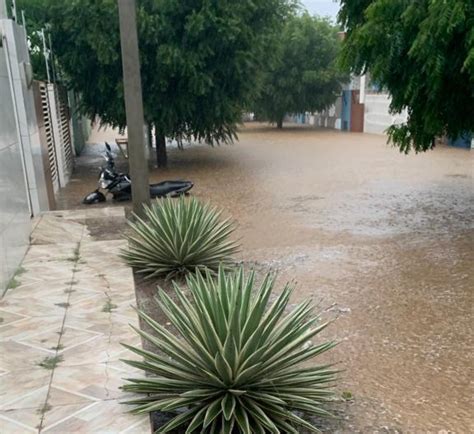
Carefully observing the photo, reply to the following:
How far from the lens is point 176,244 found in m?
5.83

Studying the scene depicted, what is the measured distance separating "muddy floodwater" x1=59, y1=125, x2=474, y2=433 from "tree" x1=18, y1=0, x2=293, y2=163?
188 centimetres

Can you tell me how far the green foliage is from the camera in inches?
504

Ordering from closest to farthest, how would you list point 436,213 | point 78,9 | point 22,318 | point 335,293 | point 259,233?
point 22,318 < point 335,293 < point 259,233 < point 436,213 < point 78,9

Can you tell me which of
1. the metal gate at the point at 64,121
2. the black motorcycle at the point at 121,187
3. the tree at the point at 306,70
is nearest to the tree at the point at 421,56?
the black motorcycle at the point at 121,187

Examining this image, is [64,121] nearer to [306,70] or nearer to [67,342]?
[67,342]

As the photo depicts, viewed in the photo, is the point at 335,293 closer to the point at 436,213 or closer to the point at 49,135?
the point at 436,213

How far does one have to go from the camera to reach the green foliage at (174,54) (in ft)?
42.0

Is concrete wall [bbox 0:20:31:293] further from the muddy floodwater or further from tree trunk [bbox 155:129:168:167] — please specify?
tree trunk [bbox 155:129:168:167]

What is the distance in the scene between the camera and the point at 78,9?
12.9 metres

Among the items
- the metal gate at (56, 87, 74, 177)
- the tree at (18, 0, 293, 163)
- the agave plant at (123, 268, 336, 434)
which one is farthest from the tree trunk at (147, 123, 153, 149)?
the agave plant at (123, 268, 336, 434)

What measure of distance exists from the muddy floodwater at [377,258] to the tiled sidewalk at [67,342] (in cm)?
137

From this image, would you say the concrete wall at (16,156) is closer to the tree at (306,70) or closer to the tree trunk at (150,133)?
the tree trunk at (150,133)

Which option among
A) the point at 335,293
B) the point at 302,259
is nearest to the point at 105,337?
the point at 335,293

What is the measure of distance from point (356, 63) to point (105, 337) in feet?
17.0
